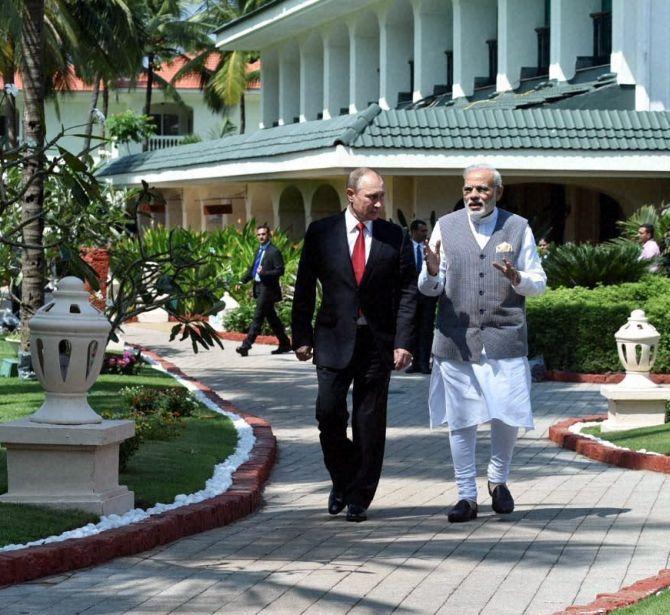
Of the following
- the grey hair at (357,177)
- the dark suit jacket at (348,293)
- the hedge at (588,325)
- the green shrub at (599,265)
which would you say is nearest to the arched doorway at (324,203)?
the green shrub at (599,265)

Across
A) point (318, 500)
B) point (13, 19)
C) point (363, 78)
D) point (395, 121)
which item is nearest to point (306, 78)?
point (363, 78)

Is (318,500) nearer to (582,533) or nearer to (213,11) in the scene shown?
(582,533)

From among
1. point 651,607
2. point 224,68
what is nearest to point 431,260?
point 651,607

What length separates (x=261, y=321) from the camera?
22.5 metres

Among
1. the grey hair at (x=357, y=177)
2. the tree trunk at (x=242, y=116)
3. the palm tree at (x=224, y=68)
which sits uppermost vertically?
the palm tree at (x=224, y=68)

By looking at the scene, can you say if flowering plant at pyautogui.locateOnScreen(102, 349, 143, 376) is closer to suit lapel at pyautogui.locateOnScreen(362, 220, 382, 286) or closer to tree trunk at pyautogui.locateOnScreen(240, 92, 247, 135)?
suit lapel at pyautogui.locateOnScreen(362, 220, 382, 286)

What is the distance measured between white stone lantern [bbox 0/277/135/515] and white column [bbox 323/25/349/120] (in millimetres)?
28756

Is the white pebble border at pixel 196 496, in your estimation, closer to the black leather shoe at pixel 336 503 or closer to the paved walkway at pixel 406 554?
the paved walkway at pixel 406 554

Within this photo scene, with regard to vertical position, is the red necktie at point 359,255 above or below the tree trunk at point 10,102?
below

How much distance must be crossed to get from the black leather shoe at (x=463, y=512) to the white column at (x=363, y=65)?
2702cm

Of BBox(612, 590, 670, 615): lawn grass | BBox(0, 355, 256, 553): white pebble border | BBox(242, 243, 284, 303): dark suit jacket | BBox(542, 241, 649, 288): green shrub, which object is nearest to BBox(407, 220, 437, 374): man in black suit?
BBox(542, 241, 649, 288): green shrub

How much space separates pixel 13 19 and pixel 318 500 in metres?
6.61

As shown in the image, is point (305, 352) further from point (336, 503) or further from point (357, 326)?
point (336, 503)

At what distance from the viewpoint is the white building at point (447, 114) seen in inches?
901
